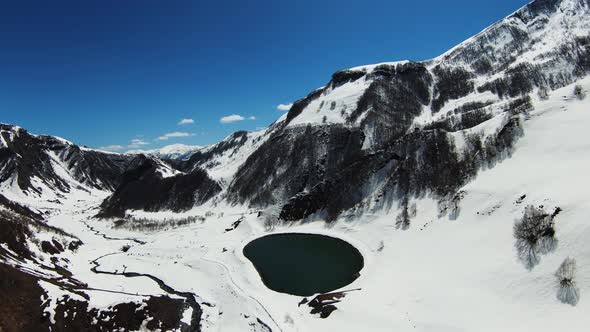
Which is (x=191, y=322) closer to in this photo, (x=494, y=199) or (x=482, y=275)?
(x=482, y=275)

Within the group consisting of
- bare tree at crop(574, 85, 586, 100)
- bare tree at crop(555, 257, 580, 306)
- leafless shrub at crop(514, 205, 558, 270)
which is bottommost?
bare tree at crop(555, 257, 580, 306)

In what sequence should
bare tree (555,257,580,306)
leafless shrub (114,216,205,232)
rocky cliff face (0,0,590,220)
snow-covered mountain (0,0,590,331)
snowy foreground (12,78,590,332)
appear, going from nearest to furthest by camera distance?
bare tree (555,257,580,306)
snowy foreground (12,78,590,332)
snow-covered mountain (0,0,590,331)
rocky cliff face (0,0,590,220)
leafless shrub (114,216,205,232)

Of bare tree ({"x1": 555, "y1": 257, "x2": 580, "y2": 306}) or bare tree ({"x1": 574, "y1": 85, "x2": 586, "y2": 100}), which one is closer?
bare tree ({"x1": 555, "y1": 257, "x2": 580, "y2": 306})

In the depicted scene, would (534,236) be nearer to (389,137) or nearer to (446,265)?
(446,265)

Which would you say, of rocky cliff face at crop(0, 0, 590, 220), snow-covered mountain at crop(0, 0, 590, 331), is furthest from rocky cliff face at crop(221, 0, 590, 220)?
snow-covered mountain at crop(0, 0, 590, 331)

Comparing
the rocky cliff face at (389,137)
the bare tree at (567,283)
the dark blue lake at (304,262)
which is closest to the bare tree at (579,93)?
the rocky cliff face at (389,137)

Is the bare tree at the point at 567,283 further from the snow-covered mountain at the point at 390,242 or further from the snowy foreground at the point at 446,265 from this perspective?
the snowy foreground at the point at 446,265

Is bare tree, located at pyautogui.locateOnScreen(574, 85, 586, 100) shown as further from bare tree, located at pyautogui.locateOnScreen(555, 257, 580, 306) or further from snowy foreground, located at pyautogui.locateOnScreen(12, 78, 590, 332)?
bare tree, located at pyautogui.locateOnScreen(555, 257, 580, 306)

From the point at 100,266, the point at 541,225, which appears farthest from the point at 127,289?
the point at 541,225

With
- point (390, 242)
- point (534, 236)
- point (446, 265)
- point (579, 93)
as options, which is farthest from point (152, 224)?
point (579, 93)
